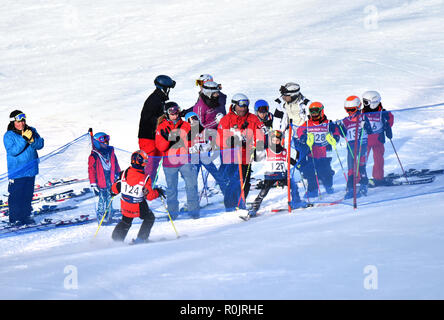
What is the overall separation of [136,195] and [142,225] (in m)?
0.37

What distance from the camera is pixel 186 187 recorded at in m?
7.48

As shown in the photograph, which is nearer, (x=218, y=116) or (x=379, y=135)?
(x=379, y=135)

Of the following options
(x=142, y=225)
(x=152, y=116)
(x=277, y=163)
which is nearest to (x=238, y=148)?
(x=277, y=163)

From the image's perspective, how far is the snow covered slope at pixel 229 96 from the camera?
534 centimetres

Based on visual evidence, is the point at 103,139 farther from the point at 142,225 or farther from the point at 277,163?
the point at 277,163

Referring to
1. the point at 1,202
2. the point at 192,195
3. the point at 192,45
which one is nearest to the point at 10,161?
the point at 1,202

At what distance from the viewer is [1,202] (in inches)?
306

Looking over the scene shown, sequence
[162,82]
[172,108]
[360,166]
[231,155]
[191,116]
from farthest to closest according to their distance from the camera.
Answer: [162,82]
[191,116]
[172,108]
[231,155]
[360,166]

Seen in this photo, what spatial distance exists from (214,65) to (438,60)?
5696 mm

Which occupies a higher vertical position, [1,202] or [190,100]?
[190,100]

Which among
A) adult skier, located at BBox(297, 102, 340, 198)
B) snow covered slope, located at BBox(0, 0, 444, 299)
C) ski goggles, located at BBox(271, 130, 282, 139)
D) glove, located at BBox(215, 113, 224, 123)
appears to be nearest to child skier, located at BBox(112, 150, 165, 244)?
snow covered slope, located at BBox(0, 0, 444, 299)
